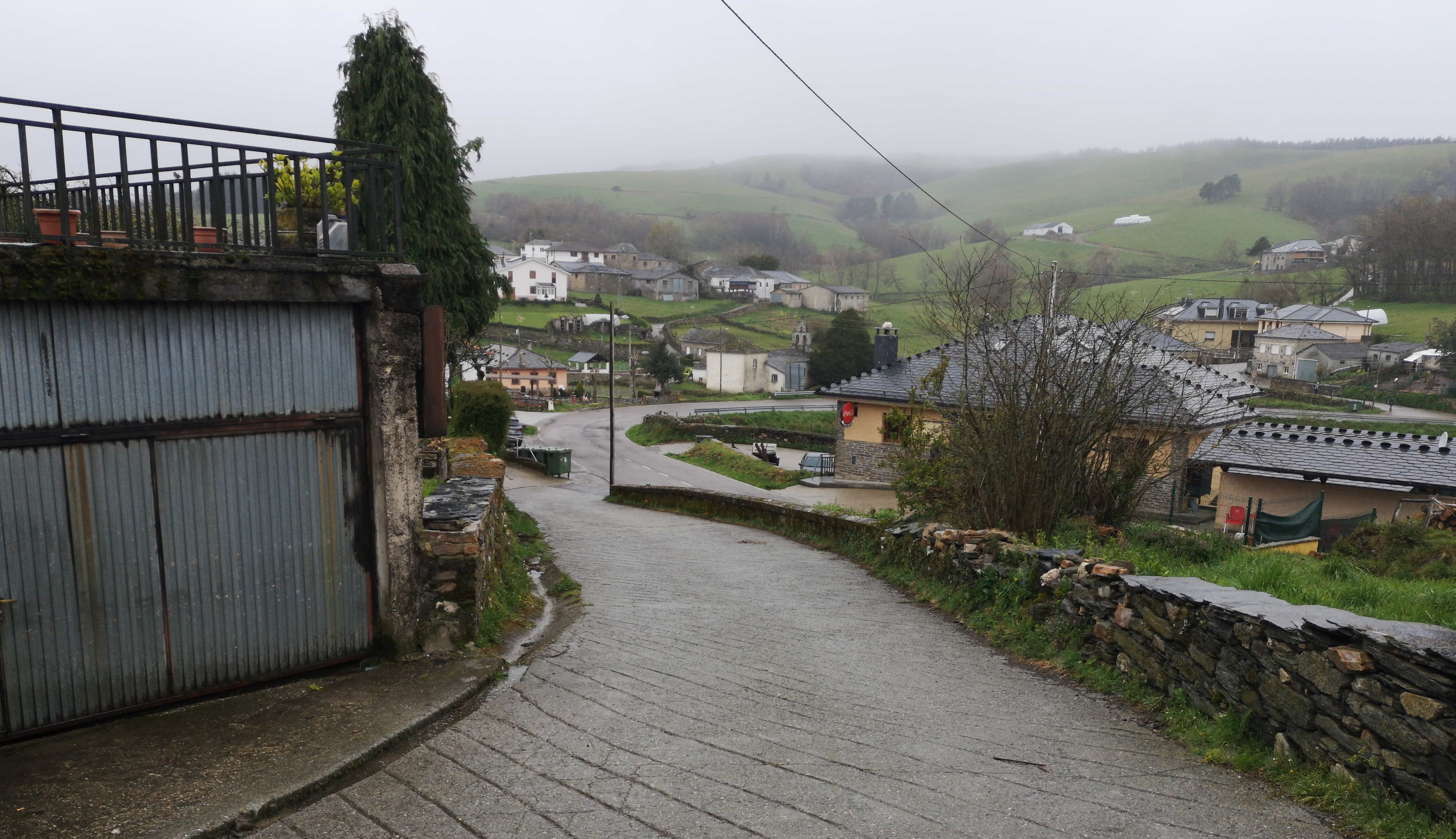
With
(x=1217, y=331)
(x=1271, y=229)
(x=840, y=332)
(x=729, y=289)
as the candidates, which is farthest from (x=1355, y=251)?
(x=729, y=289)

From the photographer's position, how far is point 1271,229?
133 metres

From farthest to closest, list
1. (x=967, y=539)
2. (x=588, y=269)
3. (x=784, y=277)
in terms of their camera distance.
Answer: (x=784, y=277)
(x=588, y=269)
(x=967, y=539)

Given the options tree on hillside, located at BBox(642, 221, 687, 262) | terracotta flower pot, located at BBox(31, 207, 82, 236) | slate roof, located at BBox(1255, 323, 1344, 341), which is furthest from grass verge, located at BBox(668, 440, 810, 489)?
tree on hillside, located at BBox(642, 221, 687, 262)

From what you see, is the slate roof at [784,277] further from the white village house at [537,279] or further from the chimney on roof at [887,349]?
the chimney on roof at [887,349]

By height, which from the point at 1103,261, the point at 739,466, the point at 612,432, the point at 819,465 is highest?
the point at 1103,261

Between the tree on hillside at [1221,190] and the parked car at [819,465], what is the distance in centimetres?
15306

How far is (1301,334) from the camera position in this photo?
67875mm

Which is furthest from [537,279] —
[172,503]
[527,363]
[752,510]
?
[172,503]

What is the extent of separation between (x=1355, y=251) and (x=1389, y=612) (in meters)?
106

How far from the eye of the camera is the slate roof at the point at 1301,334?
218ft

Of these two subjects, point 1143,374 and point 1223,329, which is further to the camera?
point 1223,329

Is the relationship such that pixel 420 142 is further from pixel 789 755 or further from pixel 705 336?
pixel 705 336

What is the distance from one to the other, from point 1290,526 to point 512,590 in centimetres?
1298

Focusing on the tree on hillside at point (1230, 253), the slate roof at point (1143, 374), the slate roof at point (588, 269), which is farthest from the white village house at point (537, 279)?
the tree on hillside at point (1230, 253)
